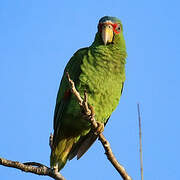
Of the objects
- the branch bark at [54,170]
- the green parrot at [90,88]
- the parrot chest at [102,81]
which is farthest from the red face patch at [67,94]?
the branch bark at [54,170]

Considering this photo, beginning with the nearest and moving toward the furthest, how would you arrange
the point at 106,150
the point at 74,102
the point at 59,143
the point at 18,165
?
the point at 18,165
the point at 106,150
the point at 74,102
the point at 59,143

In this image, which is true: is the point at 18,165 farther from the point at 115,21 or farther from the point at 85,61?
the point at 115,21

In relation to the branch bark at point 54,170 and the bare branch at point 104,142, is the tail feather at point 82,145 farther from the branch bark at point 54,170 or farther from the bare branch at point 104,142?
the branch bark at point 54,170

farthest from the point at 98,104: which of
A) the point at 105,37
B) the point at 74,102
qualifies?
the point at 105,37

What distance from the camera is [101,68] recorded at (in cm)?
550

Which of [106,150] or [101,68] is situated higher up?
[101,68]

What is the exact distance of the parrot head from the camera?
588 cm

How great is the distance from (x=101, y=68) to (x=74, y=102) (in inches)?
28.8

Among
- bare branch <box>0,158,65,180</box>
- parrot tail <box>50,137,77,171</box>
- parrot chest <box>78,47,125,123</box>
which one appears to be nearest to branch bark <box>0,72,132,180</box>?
bare branch <box>0,158,65,180</box>

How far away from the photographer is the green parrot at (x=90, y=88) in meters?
5.43

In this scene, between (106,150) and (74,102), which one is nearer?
(106,150)

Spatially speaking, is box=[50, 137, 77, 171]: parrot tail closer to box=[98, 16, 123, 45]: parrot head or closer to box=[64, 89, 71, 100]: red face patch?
box=[64, 89, 71, 100]: red face patch

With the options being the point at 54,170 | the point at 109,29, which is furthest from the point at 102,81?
the point at 54,170

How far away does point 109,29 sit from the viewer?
5957 millimetres
